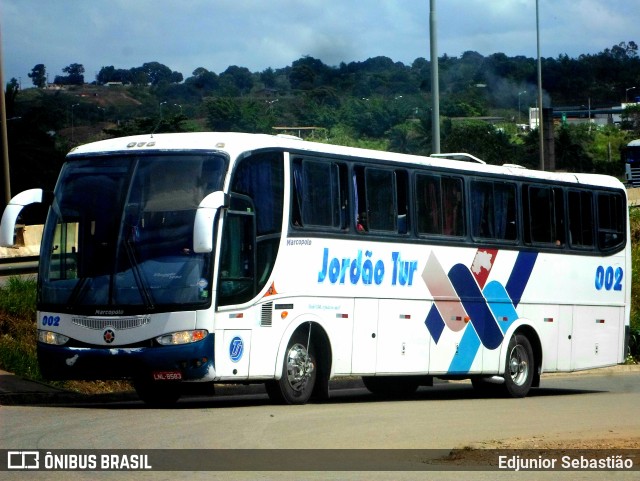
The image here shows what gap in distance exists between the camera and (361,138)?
363 feet

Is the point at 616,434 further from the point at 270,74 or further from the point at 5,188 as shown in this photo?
the point at 270,74

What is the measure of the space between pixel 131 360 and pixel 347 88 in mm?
124229

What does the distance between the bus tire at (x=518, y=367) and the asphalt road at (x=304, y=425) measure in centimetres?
182

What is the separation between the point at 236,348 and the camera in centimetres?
1527

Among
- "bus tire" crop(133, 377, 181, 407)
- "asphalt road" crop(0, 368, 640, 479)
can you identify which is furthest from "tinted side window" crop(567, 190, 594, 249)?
"bus tire" crop(133, 377, 181, 407)

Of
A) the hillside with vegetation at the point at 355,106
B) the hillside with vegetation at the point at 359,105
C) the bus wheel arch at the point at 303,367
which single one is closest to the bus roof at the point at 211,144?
the bus wheel arch at the point at 303,367

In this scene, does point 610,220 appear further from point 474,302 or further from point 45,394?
point 45,394

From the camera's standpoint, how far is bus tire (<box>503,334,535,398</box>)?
812 inches

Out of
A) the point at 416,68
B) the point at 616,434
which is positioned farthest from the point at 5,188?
the point at 416,68

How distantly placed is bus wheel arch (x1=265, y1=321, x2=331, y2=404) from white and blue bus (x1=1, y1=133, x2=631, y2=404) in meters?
0.02

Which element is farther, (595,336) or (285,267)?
(595,336)

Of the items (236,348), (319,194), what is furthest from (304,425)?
(319,194)

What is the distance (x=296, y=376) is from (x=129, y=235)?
9.07ft

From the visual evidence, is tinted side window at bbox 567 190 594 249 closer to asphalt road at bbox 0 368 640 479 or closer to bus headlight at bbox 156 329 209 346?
asphalt road at bbox 0 368 640 479
